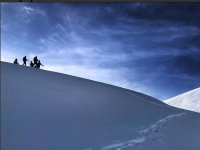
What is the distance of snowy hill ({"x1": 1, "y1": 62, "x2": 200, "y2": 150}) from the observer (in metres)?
2.43

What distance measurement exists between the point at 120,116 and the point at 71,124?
586 millimetres

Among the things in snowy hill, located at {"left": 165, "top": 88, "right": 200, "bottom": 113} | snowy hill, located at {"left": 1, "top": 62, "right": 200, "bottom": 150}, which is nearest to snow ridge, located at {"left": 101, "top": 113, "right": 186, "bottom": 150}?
snowy hill, located at {"left": 1, "top": 62, "right": 200, "bottom": 150}

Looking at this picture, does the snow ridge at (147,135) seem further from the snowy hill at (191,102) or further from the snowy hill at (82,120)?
the snowy hill at (191,102)

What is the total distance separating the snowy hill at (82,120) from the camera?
243 cm

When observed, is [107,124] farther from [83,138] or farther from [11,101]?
[11,101]

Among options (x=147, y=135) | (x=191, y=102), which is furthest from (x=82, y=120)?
(x=191, y=102)

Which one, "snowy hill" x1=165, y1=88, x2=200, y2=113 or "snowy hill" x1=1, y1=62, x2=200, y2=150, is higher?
"snowy hill" x1=165, y1=88, x2=200, y2=113

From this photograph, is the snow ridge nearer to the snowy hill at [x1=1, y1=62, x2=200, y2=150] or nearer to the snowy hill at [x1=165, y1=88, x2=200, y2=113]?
the snowy hill at [x1=1, y1=62, x2=200, y2=150]

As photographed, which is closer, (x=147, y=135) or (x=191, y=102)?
(x=147, y=135)

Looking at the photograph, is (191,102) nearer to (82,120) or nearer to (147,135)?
(147,135)

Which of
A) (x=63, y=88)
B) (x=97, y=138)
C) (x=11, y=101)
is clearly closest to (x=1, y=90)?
(x=11, y=101)

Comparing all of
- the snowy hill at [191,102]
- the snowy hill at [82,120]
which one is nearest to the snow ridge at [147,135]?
the snowy hill at [82,120]

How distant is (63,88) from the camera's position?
375 cm

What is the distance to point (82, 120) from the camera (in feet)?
9.31
